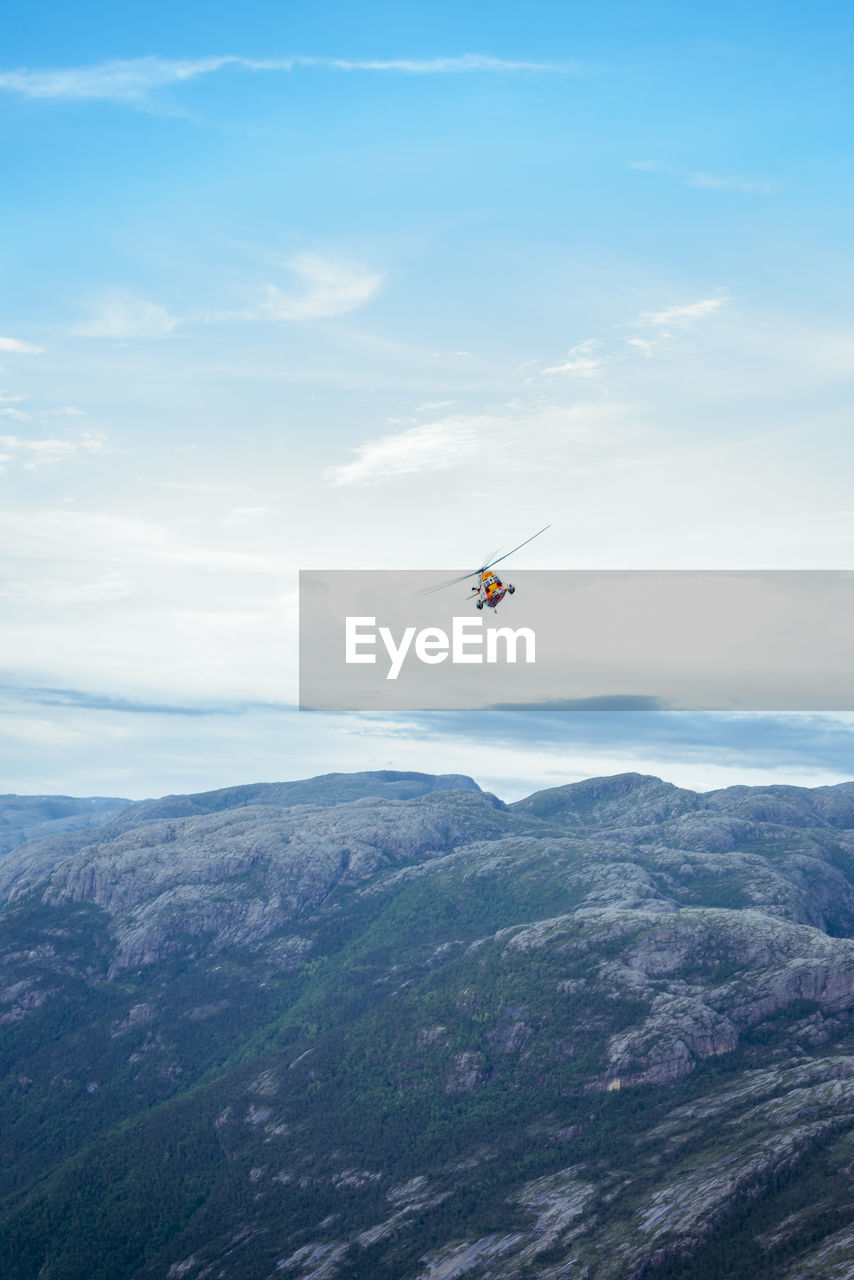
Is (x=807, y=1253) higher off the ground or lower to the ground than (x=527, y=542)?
lower

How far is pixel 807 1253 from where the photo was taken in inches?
7785

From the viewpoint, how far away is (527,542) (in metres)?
196

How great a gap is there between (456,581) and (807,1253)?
16465cm

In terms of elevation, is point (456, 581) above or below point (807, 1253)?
above

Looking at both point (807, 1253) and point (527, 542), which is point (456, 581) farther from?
point (807, 1253)

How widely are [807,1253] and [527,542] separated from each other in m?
166

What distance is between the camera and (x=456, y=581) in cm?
19825

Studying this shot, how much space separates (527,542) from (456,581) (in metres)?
17.5

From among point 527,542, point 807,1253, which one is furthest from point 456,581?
point 807,1253
